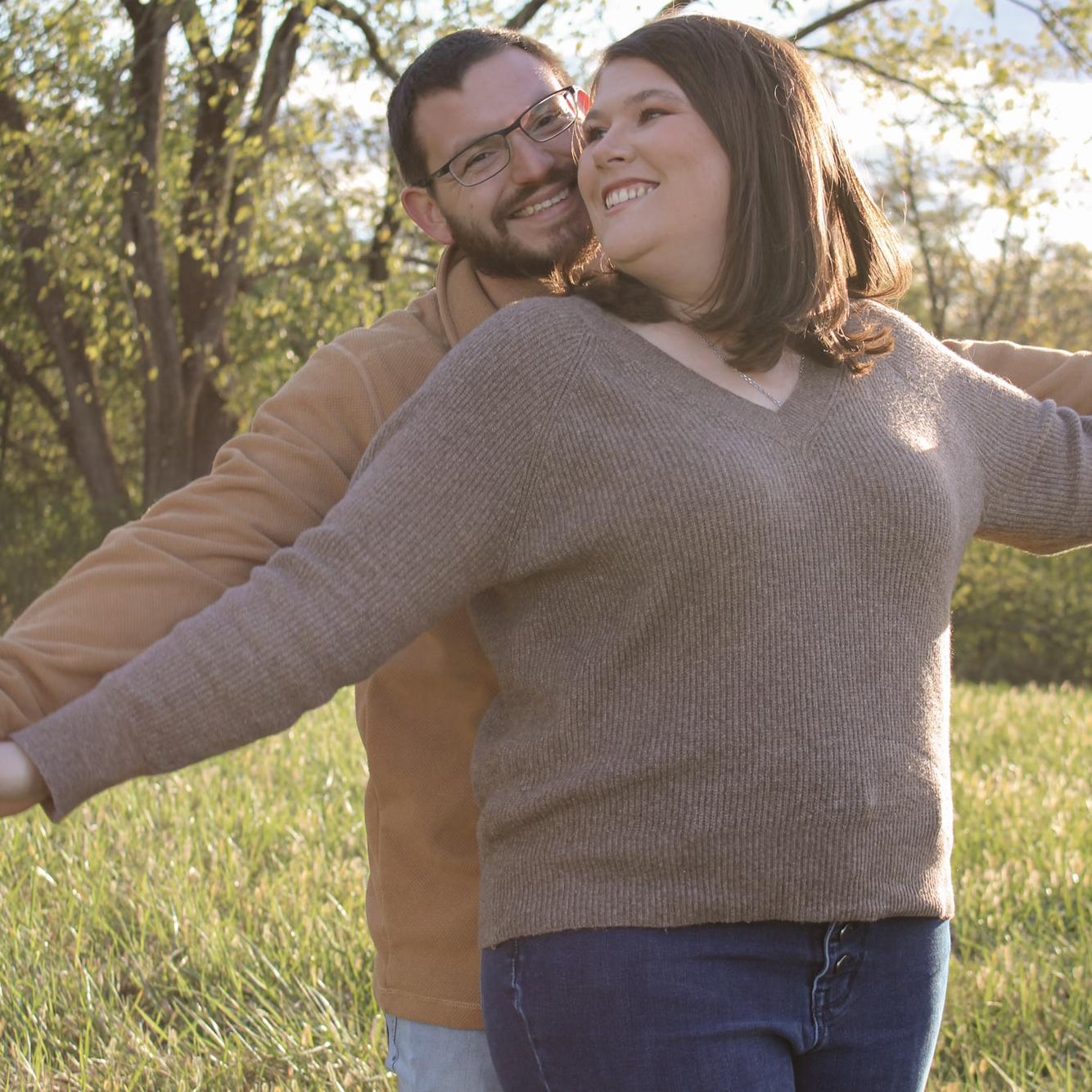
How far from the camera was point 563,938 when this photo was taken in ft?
5.48

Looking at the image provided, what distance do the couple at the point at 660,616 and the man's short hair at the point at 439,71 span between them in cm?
57

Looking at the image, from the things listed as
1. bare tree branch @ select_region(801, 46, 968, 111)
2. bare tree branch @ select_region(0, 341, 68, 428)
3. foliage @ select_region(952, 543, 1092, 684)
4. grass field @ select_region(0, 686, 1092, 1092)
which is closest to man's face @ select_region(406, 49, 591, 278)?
grass field @ select_region(0, 686, 1092, 1092)

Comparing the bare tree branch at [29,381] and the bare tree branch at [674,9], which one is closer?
the bare tree branch at [674,9]

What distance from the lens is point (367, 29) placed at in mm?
9008

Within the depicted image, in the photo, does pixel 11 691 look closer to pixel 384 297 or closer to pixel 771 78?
pixel 771 78

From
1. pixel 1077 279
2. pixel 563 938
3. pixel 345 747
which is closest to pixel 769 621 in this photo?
pixel 563 938

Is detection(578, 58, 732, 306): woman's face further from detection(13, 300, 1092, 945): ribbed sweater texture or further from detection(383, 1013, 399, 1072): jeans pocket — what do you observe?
detection(383, 1013, 399, 1072): jeans pocket

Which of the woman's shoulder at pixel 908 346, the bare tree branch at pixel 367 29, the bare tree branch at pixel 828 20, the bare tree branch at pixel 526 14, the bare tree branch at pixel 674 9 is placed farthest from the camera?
the bare tree branch at pixel 367 29

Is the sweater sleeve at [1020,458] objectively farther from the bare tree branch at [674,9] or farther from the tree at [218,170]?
the tree at [218,170]

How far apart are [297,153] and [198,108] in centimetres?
92

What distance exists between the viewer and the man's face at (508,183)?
7.79ft

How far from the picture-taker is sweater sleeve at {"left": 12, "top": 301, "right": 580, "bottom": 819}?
1596mm

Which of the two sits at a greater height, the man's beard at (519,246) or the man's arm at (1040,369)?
the man's beard at (519,246)

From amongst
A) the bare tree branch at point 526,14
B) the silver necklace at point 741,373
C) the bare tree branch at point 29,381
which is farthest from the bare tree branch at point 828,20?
the bare tree branch at point 29,381
